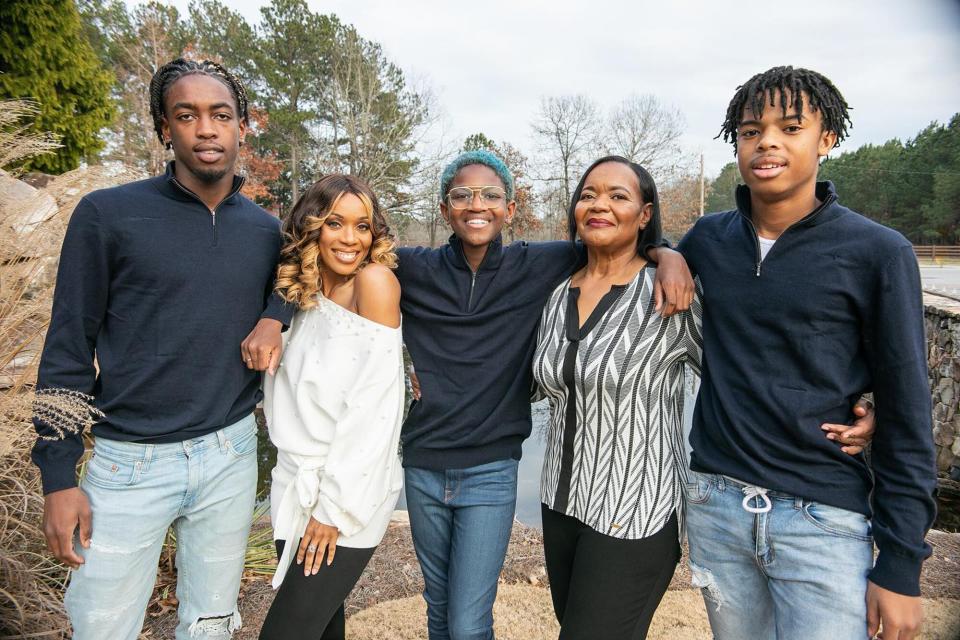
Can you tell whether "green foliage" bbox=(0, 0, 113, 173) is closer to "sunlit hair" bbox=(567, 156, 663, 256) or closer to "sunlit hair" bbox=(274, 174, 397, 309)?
"sunlit hair" bbox=(274, 174, 397, 309)

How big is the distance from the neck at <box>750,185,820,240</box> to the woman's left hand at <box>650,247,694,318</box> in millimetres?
271

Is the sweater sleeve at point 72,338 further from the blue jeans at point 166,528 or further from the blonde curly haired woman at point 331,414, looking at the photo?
the blonde curly haired woman at point 331,414

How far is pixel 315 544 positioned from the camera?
1.96 m

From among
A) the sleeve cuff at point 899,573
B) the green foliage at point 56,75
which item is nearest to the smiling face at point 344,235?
the sleeve cuff at point 899,573

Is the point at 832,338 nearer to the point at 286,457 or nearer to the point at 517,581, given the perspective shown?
the point at 286,457

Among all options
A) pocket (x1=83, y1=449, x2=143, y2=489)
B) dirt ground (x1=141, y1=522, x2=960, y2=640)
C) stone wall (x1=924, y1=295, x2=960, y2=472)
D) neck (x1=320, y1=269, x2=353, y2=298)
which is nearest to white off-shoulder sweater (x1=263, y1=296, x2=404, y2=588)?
neck (x1=320, y1=269, x2=353, y2=298)

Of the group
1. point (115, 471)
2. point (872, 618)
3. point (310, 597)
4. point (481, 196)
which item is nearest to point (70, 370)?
point (115, 471)

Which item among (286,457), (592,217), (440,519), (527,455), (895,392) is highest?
(592,217)

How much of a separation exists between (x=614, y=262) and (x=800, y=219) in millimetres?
676

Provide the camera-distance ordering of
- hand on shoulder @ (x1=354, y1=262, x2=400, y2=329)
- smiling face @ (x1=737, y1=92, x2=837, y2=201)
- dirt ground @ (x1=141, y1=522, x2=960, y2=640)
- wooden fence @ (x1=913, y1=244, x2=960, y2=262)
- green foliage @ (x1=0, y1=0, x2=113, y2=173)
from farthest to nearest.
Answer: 1. wooden fence @ (x1=913, y1=244, x2=960, y2=262)
2. green foliage @ (x1=0, y1=0, x2=113, y2=173)
3. dirt ground @ (x1=141, y1=522, x2=960, y2=640)
4. hand on shoulder @ (x1=354, y1=262, x2=400, y2=329)
5. smiling face @ (x1=737, y1=92, x2=837, y2=201)

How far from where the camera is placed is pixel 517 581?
148 inches

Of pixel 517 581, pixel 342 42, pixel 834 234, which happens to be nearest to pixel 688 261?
Answer: pixel 834 234

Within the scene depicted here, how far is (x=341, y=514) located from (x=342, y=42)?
28.1m

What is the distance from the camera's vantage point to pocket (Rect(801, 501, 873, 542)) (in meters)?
1.61
